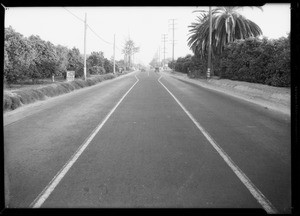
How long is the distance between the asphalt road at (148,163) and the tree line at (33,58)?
16243 mm

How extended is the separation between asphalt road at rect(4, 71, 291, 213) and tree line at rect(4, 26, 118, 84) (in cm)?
1624

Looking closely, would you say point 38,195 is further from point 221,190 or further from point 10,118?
point 10,118

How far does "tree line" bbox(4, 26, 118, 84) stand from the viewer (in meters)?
23.5

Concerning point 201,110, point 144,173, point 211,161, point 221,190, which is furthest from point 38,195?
point 201,110

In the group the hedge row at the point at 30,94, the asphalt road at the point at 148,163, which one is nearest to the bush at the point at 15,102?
the hedge row at the point at 30,94

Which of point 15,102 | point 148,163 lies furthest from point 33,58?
point 148,163

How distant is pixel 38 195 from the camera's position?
4.07m

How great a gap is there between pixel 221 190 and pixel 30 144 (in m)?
4.80

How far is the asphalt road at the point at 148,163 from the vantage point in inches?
156

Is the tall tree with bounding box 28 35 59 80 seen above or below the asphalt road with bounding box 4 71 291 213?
above

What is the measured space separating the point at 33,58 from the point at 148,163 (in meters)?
24.5

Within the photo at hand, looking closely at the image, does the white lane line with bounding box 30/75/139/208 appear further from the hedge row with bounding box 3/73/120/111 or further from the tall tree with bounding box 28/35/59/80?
the tall tree with bounding box 28/35/59/80

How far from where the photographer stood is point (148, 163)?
542 cm

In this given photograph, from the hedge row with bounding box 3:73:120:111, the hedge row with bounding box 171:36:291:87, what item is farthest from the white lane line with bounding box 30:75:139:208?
the hedge row with bounding box 171:36:291:87
